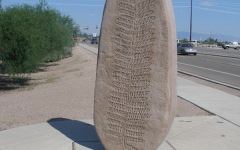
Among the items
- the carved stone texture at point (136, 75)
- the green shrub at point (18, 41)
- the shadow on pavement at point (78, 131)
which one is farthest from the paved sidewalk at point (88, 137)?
the green shrub at point (18, 41)

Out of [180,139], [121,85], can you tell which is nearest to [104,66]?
[121,85]

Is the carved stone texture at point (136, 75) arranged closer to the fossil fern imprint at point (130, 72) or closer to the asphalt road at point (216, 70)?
the fossil fern imprint at point (130, 72)

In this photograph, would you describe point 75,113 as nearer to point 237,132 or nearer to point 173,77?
point 237,132

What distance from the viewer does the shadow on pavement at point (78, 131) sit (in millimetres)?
7648

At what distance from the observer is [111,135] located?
22.9ft

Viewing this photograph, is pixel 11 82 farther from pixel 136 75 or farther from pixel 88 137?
pixel 136 75

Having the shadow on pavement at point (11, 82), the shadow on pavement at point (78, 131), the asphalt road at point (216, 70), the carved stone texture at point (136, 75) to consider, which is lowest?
the shadow on pavement at point (11, 82)

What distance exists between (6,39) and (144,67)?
13793 mm

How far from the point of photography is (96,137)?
805cm

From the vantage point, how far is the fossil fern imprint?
21.7ft

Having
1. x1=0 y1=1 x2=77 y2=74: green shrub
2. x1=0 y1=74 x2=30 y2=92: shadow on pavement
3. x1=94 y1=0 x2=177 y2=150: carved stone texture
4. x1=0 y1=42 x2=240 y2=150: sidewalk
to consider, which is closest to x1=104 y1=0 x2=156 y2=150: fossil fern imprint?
x1=94 y1=0 x2=177 y2=150: carved stone texture

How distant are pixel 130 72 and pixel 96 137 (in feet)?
5.92

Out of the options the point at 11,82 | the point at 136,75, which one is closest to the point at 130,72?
the point at 136,75

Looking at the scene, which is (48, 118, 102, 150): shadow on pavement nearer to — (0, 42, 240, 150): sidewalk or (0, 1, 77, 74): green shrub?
(0, 42, 240, 150): sidewalk
